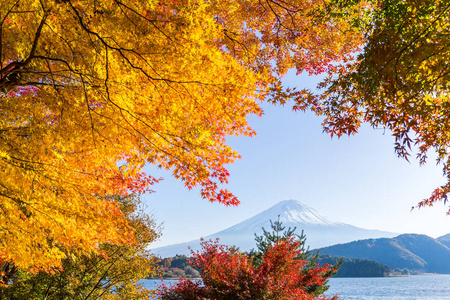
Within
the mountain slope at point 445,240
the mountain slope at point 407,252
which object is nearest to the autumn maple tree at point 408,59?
the mountain slope at point 407,252

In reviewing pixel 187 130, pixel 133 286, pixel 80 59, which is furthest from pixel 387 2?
pixel 133 286

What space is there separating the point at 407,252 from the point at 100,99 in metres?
172

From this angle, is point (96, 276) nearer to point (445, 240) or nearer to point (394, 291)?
point (394, 291)

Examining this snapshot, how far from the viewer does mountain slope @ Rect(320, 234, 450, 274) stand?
445 ft

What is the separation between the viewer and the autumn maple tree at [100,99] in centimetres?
342

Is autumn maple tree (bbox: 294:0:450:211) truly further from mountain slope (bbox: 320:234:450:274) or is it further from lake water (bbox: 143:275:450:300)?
mountain slope (bbox: 320:234:450:274)

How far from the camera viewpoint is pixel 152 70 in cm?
379

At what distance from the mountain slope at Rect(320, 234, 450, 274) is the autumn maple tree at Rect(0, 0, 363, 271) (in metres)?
158

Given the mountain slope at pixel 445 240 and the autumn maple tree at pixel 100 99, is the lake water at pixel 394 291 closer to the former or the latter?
the autumn maple tree at pixel 100 99

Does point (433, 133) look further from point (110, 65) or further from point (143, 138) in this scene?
point (110, 65)

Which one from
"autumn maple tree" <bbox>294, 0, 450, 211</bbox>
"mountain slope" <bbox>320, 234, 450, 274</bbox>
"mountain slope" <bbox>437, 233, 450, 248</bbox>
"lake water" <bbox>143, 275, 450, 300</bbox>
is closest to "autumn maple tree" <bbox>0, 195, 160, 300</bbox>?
"autumn maple tree" <bbox>294, 0, 450, 211</bbox>

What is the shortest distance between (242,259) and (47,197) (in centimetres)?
530

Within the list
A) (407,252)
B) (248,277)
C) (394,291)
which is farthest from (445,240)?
(248,277)

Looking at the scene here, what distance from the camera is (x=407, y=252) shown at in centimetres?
13862
